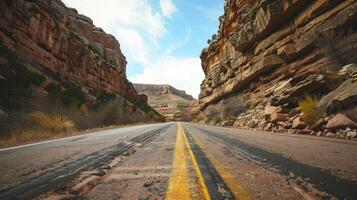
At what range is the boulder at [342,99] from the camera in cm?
811

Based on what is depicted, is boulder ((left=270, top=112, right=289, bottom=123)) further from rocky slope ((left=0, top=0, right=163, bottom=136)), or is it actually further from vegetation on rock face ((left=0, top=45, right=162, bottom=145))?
rocky slope ((left=0, top=0, right=163, bottom=136))

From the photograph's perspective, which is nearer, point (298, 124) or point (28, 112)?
point (298, 124)

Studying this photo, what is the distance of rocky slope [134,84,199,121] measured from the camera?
110000mm

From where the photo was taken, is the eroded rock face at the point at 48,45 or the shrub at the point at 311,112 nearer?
the shrub at the point at 311,112

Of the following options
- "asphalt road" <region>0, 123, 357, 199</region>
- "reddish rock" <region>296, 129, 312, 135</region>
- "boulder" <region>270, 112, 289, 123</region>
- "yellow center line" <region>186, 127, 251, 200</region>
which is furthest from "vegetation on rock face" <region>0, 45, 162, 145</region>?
"boulder" <region>270, 112, 289, 123</region>

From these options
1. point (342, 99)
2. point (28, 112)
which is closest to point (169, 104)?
point (28, 112)

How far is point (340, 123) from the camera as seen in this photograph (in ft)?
24.7

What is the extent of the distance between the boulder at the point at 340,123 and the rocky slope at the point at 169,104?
324 feet

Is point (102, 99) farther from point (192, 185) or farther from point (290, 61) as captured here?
point (192, 185)

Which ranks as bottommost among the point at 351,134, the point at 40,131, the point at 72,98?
the point at 351,134

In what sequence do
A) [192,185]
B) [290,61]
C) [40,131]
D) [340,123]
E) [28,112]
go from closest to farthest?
1. [192,185]
2. [340,123]
3. [40,131]
4. [28,112]
5. [290,61]

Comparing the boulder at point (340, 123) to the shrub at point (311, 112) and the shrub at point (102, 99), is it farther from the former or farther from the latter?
the shrub at point (102, 99)

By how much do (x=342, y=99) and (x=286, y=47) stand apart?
51.9 ft

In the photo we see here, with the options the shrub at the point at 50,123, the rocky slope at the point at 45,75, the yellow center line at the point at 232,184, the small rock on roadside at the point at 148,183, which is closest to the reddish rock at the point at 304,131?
the yellow center line at the point at 232,184
